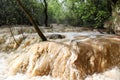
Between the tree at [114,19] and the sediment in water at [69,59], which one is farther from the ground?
the tree at [114,19]

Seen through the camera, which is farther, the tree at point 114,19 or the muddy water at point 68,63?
the tree at point 114,19

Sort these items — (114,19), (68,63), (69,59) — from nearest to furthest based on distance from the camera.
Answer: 1. (68,63)
2. (69,59)
3. (114,19)

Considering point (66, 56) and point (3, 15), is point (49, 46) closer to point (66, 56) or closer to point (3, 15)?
point (66, 56)

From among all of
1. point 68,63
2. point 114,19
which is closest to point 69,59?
point 68,63

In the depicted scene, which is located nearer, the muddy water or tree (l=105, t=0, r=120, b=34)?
the muddy water

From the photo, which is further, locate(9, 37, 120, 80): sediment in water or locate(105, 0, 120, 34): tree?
locate(105, 0, 120, 34): tree

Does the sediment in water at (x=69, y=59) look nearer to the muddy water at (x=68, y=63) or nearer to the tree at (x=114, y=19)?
the muddy water at (x=68, y=63)

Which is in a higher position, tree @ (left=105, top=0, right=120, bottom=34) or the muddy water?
tree @ (left=105, top=0, right=120, bottom=34)

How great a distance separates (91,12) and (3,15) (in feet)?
20.1

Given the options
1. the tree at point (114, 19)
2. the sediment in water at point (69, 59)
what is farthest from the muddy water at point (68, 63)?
the tree at point (114, 19)

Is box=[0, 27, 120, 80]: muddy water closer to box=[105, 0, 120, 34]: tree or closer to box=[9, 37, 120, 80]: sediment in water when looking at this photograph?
box=[9, 37, 120, 80]: sediment in water

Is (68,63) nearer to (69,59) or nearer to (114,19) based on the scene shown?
(69,59)

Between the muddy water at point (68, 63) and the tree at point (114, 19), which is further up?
the tree at point (114, 19)

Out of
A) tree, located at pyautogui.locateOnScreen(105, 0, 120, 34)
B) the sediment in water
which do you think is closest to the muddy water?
the sediment in water
